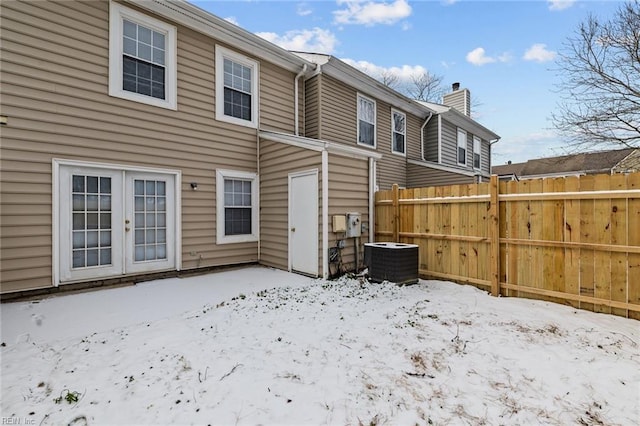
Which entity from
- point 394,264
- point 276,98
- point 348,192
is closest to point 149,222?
point 348,192

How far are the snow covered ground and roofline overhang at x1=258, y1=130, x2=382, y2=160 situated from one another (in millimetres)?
2814

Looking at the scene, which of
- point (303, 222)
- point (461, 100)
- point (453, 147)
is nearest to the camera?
point (303, 222)

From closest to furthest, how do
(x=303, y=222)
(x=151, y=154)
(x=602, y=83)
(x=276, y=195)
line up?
(x=151, y=154)
(x=303, y=222)
(x=276, y=195)
(x=602, y=83)

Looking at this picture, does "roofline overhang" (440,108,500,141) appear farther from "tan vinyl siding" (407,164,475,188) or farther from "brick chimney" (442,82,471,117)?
"tan vinyl siding" (407,164,475,188)

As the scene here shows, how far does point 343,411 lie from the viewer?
2049 mm

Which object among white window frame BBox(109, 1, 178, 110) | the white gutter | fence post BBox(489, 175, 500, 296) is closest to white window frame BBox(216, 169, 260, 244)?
white window frame BBox(109, 1, 178, 110)

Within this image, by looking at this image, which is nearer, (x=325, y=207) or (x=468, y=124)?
(x=325, y=207)

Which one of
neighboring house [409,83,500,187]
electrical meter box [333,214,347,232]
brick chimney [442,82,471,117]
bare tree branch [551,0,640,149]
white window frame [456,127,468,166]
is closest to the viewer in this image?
electrical meter box [333,214,347,232]

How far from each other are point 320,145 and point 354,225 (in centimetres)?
173

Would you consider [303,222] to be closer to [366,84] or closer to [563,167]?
[366,84]

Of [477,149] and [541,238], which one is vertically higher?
[477,149]

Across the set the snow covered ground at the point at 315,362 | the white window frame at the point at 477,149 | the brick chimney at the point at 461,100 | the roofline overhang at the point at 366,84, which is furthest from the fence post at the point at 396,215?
the brick chimney at the point at 461,100

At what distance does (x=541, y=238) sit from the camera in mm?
4340

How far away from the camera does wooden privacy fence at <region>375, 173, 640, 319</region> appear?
372 cm
